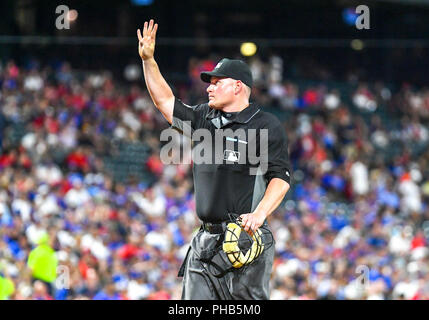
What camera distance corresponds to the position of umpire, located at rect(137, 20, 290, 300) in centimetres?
555

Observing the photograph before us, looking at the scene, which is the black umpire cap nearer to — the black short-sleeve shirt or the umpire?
the umpire

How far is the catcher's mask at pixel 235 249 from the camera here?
5422mm

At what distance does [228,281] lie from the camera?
5574 mm

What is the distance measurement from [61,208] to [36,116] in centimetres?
345

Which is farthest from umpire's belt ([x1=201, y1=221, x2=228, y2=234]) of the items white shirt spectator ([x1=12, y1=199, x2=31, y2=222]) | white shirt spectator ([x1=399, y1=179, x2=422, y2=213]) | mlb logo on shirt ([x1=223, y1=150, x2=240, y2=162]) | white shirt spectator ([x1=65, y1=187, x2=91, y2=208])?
white shirt spectator ([x1=399, y1=179, x2=422, y2=213])

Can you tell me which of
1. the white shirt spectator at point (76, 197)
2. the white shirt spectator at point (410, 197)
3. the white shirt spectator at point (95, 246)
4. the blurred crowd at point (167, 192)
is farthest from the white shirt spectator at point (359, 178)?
the white shirt spectator at point (95, 246)

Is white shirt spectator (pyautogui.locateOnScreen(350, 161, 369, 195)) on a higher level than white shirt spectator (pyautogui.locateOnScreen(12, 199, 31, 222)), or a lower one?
higher

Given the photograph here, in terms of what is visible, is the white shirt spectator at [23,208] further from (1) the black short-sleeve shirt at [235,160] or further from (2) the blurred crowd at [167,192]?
(1) the black short-sleeve shirt at [235,160]

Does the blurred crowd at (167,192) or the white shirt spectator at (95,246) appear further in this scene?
the white shirt spectator at (95,246)
